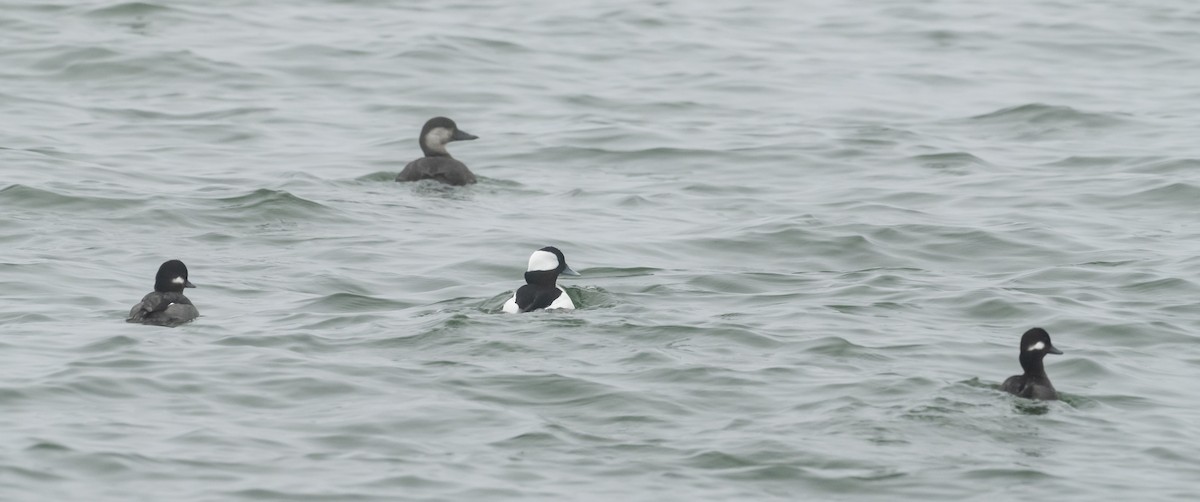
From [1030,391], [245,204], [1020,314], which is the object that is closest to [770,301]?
[1020,314]

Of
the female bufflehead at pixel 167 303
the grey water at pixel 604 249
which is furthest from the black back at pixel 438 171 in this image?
the female bufflehead at pixel 167 303

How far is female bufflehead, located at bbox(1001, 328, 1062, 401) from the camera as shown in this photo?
36.6 feet

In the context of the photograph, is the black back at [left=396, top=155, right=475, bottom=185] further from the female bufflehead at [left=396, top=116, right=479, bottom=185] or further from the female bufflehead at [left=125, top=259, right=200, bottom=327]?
the female bufflehead at [left=125, top=259, right=200, bottom=327]

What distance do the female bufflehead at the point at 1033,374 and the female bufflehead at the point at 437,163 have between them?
802cm

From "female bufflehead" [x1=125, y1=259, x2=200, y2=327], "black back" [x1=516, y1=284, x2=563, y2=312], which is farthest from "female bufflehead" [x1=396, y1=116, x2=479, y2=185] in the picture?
"female bufflehead" [x1=125, y1=259, x2=200, y2=327]

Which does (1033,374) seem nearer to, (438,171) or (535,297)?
(535,297)

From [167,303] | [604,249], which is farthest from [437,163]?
[167,303]

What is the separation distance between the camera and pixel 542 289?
13555mm

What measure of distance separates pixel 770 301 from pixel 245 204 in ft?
17.0

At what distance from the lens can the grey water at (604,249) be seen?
401 inches

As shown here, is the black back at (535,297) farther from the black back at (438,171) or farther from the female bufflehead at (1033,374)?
the black back at (438,171)

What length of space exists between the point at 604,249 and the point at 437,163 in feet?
8.93

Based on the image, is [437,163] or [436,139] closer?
[437,163]

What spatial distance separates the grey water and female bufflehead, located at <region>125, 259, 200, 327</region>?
0.17 metres
